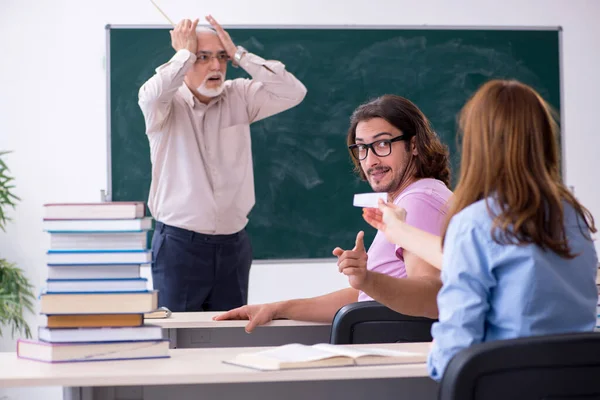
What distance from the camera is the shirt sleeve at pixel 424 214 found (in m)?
2.29

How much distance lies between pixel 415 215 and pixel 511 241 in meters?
0.97

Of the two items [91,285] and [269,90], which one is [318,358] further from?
[269,90]

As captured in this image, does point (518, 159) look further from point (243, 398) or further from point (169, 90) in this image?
point (169, 90)

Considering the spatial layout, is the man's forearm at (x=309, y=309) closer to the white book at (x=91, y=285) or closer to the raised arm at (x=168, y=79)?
the white book at (x=91, y=285)

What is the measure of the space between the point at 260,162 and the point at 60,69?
4.37 ft

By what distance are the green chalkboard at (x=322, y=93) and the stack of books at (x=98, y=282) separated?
2.87 metres

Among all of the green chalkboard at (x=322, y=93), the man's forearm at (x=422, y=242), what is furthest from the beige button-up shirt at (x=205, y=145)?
the man's forearm at (x=422, y=242)

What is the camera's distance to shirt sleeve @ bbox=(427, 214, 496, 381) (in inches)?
52.8

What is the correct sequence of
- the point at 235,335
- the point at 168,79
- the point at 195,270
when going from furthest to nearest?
the point at 195,270, the point at 168,79, the point at 235,335

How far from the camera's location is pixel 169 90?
3590 mm

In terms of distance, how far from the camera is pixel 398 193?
2631mm

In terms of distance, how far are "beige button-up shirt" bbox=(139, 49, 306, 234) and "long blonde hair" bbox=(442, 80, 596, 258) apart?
2349 millimetres

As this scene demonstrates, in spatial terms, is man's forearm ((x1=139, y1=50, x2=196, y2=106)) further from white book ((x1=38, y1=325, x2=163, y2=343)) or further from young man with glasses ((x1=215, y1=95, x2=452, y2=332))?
white book ((x1=38, y1=325, x2=163, y2=343))

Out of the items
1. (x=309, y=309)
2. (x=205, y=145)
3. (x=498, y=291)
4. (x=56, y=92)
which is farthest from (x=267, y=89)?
(x=498, y=291)
